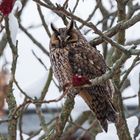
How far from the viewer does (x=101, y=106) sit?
116 inches

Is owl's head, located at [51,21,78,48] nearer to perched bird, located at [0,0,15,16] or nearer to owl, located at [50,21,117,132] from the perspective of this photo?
owl, located at [50,21,117,132]

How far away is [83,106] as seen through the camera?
3582mm

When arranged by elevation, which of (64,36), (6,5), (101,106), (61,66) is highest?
(6,5)

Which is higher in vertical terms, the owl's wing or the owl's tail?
the owl's wing

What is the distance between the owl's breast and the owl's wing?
41 millimetres

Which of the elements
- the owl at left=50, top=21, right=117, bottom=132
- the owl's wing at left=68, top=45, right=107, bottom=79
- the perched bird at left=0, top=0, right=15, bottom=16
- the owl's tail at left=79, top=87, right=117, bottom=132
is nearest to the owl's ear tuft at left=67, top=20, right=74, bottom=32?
the owl at left=50, top=21, right=117, bottom=132

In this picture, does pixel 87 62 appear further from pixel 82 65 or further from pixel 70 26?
pixel 70 26

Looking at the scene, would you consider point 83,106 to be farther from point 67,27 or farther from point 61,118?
point 61,118

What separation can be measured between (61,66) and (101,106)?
34cm

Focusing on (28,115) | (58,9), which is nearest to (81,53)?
(58,9)

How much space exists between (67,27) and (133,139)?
0.71 m

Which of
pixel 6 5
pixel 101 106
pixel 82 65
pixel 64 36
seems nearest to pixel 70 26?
pixel 64 36

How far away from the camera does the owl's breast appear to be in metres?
3.02

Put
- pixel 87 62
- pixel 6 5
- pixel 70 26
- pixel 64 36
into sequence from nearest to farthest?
pixel 6 5 < pixel 87 62 < pixel 70 26 < pixel 64 36
